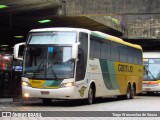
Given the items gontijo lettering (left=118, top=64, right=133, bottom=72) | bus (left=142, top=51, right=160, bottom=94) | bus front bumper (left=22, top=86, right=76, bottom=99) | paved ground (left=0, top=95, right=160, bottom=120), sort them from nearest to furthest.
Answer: paved ground (left=0, top=95, right=160, bottom=120) → bus front bumper (left=22, top=86, right=76, bottom=99) → gontijo lettering (left=118, top=64, right=133, bottom=72) → bus (left=142, top=51, right=160, bottom=94)

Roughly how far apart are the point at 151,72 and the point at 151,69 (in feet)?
0.83

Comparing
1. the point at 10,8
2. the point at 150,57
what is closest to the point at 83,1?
the point at 10,8

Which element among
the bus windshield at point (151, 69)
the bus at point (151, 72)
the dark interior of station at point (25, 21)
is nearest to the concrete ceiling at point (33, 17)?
the dark interior of station at point (25, 21)

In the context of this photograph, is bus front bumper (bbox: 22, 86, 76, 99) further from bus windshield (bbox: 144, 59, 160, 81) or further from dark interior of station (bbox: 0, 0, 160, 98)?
bus windshield (bbox: 144, 59, 160, 81)

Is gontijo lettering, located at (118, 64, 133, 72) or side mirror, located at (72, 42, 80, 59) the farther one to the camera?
gontijo lettering, located at (118, 64, 133, 72)

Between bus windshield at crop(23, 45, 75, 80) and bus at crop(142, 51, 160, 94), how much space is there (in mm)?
16505

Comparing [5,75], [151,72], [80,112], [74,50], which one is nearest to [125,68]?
[5,75]

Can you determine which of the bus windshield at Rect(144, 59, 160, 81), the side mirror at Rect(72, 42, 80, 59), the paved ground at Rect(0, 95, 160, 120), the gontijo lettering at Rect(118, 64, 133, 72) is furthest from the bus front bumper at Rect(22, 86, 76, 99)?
the bus windshield at Rect(144, 59, 160, 81)

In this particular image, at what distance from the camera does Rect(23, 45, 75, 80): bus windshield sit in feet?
60.1

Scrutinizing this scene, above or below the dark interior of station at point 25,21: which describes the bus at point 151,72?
below

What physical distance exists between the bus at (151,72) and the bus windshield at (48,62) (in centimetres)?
1651

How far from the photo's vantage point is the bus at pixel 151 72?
34.0 m

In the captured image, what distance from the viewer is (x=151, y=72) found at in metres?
34.8

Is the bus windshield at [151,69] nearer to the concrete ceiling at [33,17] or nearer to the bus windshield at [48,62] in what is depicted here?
the concrete ceiling at [33,17]
